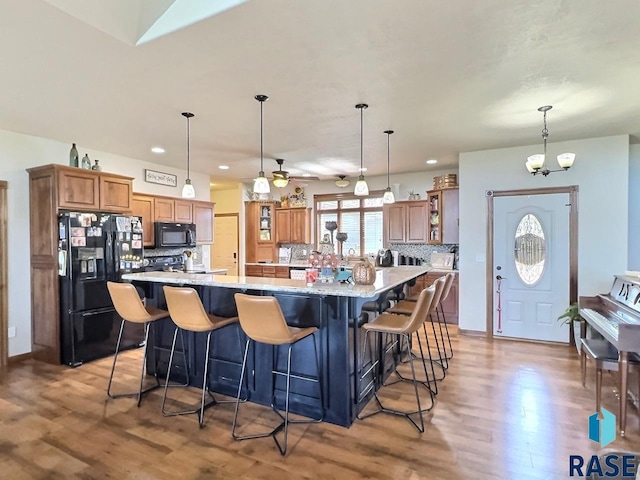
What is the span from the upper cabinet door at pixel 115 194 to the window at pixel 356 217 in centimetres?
364

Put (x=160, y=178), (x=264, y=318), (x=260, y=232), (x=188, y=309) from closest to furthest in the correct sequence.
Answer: (x=264, y=318), (x=188, y=309), (x=160, y=178), (x=260, y=232)

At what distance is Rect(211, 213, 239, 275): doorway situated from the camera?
26.0ft

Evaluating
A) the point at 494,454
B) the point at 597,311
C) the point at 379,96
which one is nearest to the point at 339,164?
the point at 379,96

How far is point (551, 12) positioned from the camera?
1.97 metres

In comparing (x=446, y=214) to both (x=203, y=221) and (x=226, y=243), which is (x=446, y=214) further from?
(x=226, y=243)

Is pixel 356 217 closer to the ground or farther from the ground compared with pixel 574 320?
farther from the ground

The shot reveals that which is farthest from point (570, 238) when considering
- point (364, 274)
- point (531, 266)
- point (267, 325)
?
point (267, 325)

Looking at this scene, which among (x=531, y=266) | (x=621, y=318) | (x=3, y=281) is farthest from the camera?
(x=531, y=266)

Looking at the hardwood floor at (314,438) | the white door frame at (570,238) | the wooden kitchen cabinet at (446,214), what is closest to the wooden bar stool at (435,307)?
the hardwood floor at (314,438)

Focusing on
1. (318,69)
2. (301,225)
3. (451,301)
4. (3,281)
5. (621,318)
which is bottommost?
(451,301)

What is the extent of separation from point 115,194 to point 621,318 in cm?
562

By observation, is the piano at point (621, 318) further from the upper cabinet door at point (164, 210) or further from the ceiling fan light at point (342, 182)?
the upper cabinet door at point (164, 210)

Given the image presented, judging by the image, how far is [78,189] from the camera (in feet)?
13.4

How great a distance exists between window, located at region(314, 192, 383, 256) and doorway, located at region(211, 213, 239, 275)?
1.87m
